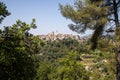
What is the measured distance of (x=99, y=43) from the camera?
16.3m

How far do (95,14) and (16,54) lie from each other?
16.4ft

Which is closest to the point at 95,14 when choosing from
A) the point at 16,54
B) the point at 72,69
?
the point at 16,54

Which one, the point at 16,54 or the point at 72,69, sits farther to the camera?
the point at 72,69

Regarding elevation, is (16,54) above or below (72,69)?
above

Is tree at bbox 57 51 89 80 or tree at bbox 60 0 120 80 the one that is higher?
tree at bbox 60 0 120 80

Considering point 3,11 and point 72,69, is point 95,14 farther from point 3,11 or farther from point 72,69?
point 72,69

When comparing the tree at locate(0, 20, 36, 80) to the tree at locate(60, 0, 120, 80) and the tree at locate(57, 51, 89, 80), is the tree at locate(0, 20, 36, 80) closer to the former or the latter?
the tree at locate(60, 0, 120, 80)

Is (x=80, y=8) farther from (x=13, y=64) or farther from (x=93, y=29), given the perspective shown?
(x=13, y=64)

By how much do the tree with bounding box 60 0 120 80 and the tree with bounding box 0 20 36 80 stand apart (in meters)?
3.13

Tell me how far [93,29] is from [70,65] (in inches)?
864

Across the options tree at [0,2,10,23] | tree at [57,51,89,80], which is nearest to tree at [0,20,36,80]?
tree at [0,2,10,23]

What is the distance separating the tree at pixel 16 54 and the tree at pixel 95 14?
313cm

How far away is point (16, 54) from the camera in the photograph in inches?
529

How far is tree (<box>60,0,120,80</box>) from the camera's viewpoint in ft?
50.1
